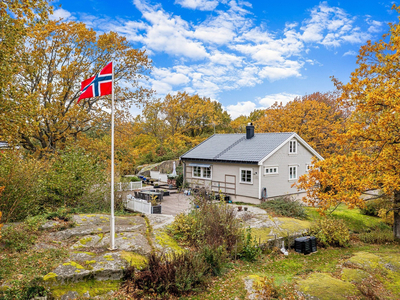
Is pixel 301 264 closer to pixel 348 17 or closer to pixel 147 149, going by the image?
pixel 348 17

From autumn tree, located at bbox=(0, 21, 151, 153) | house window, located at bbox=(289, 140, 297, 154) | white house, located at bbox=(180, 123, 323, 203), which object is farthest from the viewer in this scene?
house window, located at bbox=(289, 140, 297, 154)

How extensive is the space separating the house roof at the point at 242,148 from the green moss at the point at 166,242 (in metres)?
10.7

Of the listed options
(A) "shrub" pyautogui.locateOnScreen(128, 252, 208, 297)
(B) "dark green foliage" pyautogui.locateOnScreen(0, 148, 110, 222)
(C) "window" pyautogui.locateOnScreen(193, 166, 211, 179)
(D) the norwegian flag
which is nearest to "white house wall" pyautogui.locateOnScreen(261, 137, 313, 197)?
(C) "window" pyautogui.locateOnScreen(193, 166, 211, 179)

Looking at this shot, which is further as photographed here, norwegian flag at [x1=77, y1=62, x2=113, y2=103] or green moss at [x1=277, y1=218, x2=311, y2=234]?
green moss at [x1=277, y1=218, x2=311, y2=234]

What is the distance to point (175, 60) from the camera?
65.9ft

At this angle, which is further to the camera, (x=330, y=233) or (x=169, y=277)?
(x=330, y=233)

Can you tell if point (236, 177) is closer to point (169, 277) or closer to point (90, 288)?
point (169, 277)

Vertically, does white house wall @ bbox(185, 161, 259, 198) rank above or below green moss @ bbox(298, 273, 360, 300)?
above

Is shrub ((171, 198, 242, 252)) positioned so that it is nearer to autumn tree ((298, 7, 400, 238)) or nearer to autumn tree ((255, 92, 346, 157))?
autumn tree ((298, 7, 400, 238))

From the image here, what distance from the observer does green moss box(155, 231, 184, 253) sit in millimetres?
7407

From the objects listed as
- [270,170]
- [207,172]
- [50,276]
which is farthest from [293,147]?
[50,276]

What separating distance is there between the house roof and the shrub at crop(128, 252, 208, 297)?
40.5 ft

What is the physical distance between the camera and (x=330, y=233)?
10344 mm

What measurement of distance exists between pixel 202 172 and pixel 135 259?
1584cm
